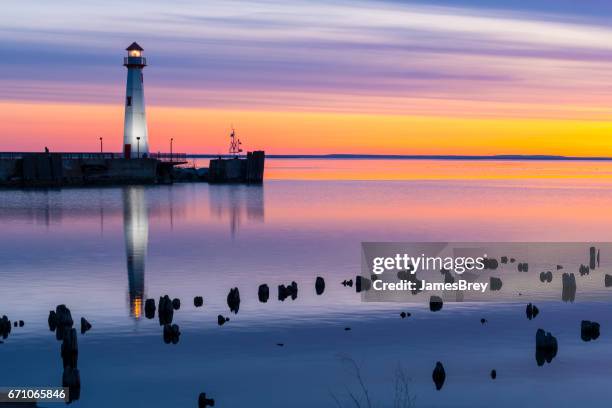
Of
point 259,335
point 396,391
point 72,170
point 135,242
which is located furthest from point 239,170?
point 396,391

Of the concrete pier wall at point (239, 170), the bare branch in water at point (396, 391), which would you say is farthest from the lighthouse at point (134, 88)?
the bare branch in water at point (396, 391)

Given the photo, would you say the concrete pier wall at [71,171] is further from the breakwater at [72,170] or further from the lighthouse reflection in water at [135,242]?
the lighthouse reflection in water at [135,242]

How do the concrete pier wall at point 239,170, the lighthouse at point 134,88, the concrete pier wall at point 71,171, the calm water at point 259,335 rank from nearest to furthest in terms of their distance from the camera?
the calm water at point 259,335, the lighthouse at point 134,88, the concrete pier wall at point 71,171, the concrete pier wall at point 239,170

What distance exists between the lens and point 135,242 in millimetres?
61250

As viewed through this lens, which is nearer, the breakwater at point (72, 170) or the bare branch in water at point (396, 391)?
the bare branch in water at point (396, 391)

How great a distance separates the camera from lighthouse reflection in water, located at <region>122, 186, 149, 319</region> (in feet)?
120

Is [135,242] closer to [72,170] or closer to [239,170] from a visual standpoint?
[72,170]

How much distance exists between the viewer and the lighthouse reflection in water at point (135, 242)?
36656mm

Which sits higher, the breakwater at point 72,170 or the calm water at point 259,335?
the breakwater at point 72,170

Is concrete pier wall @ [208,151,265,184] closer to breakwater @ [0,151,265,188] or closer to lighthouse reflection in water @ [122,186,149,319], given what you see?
breakwater @ [0,151,265,188]

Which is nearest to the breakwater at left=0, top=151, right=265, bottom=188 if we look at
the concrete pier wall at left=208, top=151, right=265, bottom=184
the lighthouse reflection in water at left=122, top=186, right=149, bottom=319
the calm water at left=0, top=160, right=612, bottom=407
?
the lighthouse reflection in water at left=122, top=186, right=149, bottom=319

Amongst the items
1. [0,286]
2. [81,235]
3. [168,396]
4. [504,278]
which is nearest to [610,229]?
[504,278]

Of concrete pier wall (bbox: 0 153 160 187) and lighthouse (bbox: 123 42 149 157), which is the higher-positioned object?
lighthouse (bbox: 123 42 149 157)

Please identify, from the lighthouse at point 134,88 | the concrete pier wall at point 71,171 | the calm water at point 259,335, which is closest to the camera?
the calm water at point 259,335
